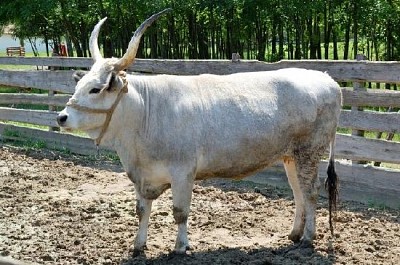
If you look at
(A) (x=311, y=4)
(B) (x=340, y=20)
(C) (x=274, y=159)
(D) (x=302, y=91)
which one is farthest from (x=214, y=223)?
(B) (x=340, y=20)

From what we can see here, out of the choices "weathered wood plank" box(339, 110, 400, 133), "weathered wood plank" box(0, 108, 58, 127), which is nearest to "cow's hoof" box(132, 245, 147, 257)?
"weathered wood plank" box(339, 110, 400, 133)

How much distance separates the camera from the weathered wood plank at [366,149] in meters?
7.73

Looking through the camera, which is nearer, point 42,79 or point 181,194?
point 181,194

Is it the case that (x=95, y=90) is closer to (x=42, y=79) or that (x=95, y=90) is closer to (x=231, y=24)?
(x=42, y=79)

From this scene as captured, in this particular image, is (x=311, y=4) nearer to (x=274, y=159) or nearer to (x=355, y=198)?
(x=355, y=198)

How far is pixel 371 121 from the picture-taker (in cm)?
799

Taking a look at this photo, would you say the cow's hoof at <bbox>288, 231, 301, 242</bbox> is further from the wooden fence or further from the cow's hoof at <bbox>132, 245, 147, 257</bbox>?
the wooden fence

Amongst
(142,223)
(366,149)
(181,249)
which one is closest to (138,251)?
(142,223)

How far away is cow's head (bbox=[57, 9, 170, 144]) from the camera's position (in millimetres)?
5574

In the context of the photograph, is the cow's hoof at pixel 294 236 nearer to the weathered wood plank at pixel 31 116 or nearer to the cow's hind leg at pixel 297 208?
the cow's hind leg at pixel 297 208

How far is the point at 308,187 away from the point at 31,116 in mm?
6856

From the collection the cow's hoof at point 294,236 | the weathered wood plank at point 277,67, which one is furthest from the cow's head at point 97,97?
the weathered wood plank at point 277,67

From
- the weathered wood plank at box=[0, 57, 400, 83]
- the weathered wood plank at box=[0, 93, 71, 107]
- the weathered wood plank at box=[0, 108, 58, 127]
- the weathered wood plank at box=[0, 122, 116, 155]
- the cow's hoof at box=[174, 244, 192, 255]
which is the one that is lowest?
the cow's hoof at box=[174, 244, 192, 255]

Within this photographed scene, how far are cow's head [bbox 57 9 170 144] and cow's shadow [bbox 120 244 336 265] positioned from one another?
1.17 m
